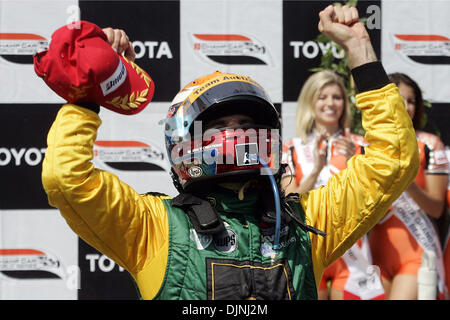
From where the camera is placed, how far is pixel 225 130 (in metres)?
1.75

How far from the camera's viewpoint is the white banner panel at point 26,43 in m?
3.78

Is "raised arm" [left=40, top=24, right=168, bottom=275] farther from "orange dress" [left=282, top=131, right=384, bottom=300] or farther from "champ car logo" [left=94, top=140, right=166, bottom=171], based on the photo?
"champ car logo" [left=94, top=140, right=166, bottom=171]

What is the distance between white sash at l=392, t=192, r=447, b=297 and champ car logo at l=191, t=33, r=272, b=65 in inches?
50.2

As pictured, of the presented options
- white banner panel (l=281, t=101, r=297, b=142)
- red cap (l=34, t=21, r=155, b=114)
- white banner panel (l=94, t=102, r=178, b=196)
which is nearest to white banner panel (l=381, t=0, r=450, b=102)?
white banner panel (l=281, t=101, r=297, b=142)

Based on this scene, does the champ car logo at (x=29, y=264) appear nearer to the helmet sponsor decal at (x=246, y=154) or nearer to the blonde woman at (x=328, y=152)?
the blonde woman at (x=328, y=152)

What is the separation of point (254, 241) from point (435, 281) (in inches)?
78.6

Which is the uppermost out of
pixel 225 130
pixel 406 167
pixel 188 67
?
pixel 188 67

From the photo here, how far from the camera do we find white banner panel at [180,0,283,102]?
12.6ft

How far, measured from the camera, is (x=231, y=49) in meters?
3.87

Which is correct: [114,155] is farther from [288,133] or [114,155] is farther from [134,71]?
[134,71]

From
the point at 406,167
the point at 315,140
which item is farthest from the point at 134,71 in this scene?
the point at 315,140

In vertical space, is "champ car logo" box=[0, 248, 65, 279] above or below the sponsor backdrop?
below

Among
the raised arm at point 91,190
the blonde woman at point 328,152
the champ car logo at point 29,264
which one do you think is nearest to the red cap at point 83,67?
the raised arm at point 91,190

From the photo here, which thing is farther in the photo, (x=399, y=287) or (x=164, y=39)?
(x=164, y=39)
